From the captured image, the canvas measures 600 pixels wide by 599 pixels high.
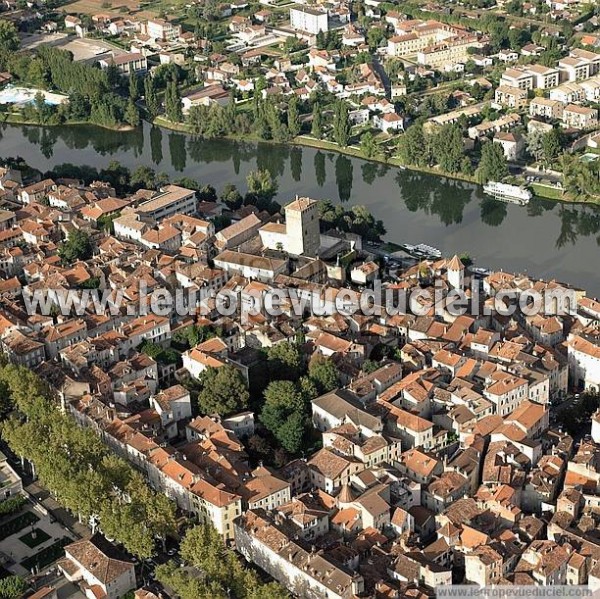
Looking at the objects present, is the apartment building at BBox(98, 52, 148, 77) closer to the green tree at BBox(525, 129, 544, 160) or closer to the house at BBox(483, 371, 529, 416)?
the green tree at BBox(525, 129, 544, 160)

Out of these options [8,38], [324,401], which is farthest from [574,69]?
[324,401]

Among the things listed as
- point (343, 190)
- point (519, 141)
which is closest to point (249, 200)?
point (343, 190)

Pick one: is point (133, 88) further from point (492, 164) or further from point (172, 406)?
point (172, 406)

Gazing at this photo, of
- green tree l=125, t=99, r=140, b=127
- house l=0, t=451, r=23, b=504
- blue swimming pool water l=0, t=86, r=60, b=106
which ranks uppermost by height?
house l=0, t=451, r=23, b=504

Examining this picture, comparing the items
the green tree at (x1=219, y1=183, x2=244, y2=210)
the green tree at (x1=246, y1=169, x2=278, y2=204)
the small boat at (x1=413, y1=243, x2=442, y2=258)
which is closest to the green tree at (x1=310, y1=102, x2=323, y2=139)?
the green tree at (x1=246, y1=169, x2=278, y2=204)

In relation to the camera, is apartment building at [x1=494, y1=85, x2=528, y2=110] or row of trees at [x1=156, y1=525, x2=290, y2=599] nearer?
row of trees at [x1=156, y1=525, x2=290, y2=599]

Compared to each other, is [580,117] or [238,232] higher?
[238,232]
